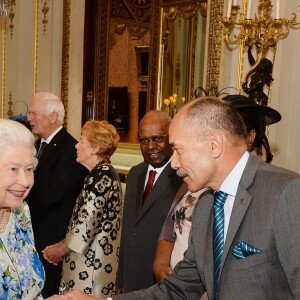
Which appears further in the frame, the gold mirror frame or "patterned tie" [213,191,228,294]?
the gold mirror frame

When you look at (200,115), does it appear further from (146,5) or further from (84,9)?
(84,9)

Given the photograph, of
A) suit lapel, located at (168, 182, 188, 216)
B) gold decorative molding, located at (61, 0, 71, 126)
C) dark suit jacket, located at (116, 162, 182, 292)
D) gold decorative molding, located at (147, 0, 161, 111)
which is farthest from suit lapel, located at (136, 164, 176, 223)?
gold decorative molding, located at (61, 0, 71, 126)

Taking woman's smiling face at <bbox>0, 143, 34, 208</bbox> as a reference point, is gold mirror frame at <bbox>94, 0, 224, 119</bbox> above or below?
above

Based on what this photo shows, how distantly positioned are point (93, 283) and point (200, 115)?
210 cm

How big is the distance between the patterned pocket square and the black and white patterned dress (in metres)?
1.85

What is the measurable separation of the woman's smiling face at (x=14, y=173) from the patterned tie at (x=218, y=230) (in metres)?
0.78

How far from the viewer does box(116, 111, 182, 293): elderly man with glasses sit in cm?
343

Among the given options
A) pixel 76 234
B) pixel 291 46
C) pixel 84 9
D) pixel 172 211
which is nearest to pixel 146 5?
pixel 84 9

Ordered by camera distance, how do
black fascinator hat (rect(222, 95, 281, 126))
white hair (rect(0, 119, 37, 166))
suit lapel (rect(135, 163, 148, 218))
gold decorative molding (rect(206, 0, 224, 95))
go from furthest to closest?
gold decorative molding (rect(206, 0, 224, 95)) → suit lapel (rect(135, 163, 148, 218)) → black fascinator hat (rect(222, 95, 281, 126)) → white hair (rect(0, 119, 37, 166))

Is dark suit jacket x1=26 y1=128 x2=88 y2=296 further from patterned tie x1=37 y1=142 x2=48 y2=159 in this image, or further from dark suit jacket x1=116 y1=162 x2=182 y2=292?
dark suit jacket x1=116 y1=162 x2=182 y2=292

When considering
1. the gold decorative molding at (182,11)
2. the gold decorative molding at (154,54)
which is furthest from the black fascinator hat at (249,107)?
the gold decorative molding at (154,54)

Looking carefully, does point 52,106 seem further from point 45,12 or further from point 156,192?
point 45,12

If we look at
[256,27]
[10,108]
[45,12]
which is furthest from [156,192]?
[10,108]

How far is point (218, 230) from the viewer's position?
220cm
